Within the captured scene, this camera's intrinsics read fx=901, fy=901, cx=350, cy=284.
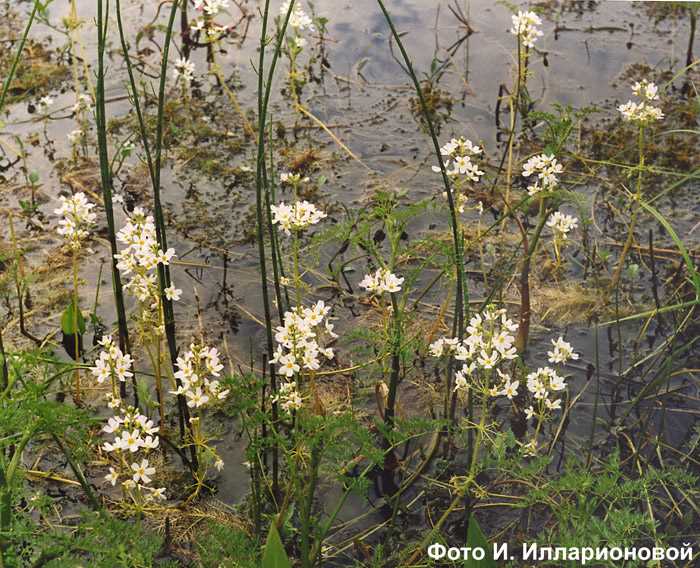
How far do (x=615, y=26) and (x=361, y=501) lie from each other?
394cm

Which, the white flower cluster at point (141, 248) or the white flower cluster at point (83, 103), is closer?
the white flower cluster at point (141, 248)

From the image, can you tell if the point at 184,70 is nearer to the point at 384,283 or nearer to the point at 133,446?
the point at 384,283

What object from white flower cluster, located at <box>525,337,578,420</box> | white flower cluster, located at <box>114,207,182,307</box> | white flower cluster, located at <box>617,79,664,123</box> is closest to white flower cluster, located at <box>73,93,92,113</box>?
white flower cluster, located at <box>114,207,182,307</box>

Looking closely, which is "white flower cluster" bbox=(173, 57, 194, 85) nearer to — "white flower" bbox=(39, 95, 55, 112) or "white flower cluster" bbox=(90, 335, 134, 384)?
"white flower" bbox=(39, 95, 55, 112)

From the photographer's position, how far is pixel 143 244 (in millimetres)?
2812

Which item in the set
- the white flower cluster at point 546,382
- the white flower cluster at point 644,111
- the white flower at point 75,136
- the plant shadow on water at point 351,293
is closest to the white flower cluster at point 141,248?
the plant shadow on water at point 351,293

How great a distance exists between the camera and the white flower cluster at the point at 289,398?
269 cm

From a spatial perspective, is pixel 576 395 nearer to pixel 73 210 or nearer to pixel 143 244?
pixel 143 244

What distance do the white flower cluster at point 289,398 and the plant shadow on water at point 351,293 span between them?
2 centimetres

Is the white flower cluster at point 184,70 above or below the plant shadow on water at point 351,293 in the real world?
above

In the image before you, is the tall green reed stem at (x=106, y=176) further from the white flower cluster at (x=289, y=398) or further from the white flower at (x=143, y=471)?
the white flower cluster at (x=289, y=398)

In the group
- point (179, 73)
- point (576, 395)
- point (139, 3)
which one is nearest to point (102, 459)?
point (576, 395)

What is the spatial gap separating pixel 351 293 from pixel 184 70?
204 centimetres

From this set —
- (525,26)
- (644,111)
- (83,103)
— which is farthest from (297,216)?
(83,103)
